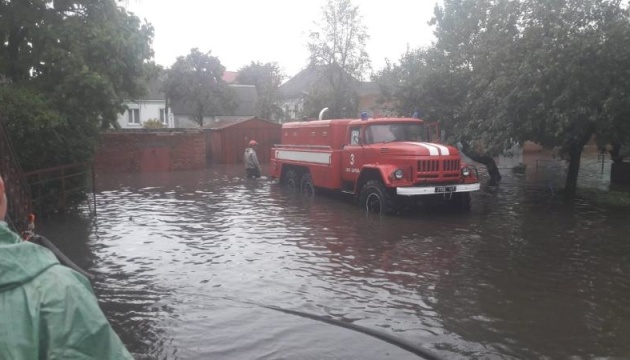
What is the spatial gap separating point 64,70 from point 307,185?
24.8 feet

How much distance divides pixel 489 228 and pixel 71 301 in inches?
395

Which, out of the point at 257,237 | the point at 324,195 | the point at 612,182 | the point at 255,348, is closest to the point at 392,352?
the point at 255,348

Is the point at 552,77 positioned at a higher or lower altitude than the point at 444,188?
higher

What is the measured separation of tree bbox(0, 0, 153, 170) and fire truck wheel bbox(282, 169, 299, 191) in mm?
6146

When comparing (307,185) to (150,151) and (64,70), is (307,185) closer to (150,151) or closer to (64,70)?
(64,70)

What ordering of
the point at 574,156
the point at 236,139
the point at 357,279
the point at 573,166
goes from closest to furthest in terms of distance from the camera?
the point at 357,279, the point at 574,156, the point at 573,166, the point at 236,139

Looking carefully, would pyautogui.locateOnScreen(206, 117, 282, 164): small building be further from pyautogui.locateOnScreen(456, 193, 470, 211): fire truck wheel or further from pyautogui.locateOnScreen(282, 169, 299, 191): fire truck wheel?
pyautogui.locateOnScreen(456, 193, 470, 211): fire truck wheel

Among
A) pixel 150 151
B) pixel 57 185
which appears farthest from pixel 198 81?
pixel 57 185

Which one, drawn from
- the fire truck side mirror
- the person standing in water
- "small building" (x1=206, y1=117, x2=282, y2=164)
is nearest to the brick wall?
"small building" (x1=206, y1=117, x2=282, y2=164)

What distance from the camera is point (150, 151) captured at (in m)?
25.4

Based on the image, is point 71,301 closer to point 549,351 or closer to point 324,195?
point 549,351

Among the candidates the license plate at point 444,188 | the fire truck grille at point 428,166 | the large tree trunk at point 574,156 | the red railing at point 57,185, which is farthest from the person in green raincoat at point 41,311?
the large tree trunk at point 574,156

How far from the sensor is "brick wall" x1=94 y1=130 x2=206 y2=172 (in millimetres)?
24641

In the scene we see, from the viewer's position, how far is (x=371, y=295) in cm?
640
